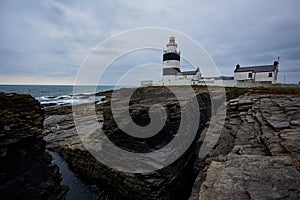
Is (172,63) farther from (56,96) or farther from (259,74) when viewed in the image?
(56,96)

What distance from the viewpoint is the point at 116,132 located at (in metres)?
12.4

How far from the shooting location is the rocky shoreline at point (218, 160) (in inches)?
164

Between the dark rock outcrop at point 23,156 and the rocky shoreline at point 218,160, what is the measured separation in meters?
0.10

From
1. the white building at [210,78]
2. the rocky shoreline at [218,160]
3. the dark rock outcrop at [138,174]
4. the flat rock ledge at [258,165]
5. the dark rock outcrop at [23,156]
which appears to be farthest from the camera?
the white building at [210,78]

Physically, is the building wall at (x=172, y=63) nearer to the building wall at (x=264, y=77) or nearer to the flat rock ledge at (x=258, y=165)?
the building wall at (x=264, y=77)

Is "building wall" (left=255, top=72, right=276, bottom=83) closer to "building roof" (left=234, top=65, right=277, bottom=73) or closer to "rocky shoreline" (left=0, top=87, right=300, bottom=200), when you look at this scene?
"building roof" (left=234, top=65, right=277, bottom=73)

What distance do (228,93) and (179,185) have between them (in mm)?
17039

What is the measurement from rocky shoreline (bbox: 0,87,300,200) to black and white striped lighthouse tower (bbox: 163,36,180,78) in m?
26.9

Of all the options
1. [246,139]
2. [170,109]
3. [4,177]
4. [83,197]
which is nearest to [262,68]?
[170,109]

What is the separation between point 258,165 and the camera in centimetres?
495

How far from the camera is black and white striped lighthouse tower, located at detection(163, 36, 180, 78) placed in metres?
42.1

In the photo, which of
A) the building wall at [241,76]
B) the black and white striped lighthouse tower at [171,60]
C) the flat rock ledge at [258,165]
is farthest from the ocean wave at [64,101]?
the flat rock ledge at [258,165]

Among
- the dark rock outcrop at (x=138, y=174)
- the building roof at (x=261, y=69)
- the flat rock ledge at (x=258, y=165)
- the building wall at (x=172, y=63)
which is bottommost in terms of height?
the dark rock outcrop at (x=138, y=174)

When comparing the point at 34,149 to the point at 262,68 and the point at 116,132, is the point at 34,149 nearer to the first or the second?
the point at 116,132
